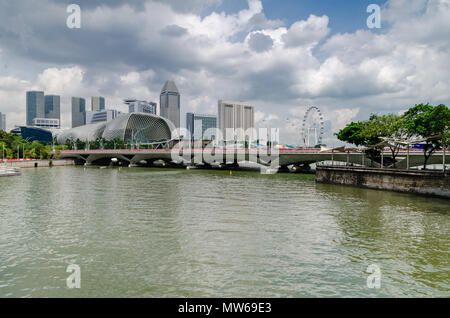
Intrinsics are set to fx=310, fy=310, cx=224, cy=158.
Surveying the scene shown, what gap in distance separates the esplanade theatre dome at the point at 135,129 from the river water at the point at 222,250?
5927 inches

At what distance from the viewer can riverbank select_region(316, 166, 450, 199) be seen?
33.8 m

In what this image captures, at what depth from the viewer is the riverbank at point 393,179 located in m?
33.8

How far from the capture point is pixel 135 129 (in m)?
181

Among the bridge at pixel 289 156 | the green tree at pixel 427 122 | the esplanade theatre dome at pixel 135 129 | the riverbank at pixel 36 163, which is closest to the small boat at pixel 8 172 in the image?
the riverbank at pixel 36 163

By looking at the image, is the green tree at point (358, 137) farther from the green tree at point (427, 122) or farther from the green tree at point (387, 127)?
the green tree at point (427, 122)

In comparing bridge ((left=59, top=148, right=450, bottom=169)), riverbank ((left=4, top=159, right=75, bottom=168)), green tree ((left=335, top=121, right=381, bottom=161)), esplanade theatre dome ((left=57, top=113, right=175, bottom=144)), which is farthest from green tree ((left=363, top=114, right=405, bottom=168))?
esplanade theatre dome ((left=57, top=113, right=175, bottom=144))

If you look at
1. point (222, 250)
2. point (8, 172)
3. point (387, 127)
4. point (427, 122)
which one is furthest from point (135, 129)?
point (222, 250)

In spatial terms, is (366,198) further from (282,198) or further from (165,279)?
(165,279)

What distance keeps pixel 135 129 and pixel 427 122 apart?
16031cm

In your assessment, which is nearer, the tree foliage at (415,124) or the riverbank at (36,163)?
the tree foliage at (415,124)

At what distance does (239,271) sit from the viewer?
39.2 feet

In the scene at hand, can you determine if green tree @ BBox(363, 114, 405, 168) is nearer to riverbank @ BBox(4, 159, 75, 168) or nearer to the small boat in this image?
the small boat

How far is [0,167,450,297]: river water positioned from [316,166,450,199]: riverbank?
7878mm
